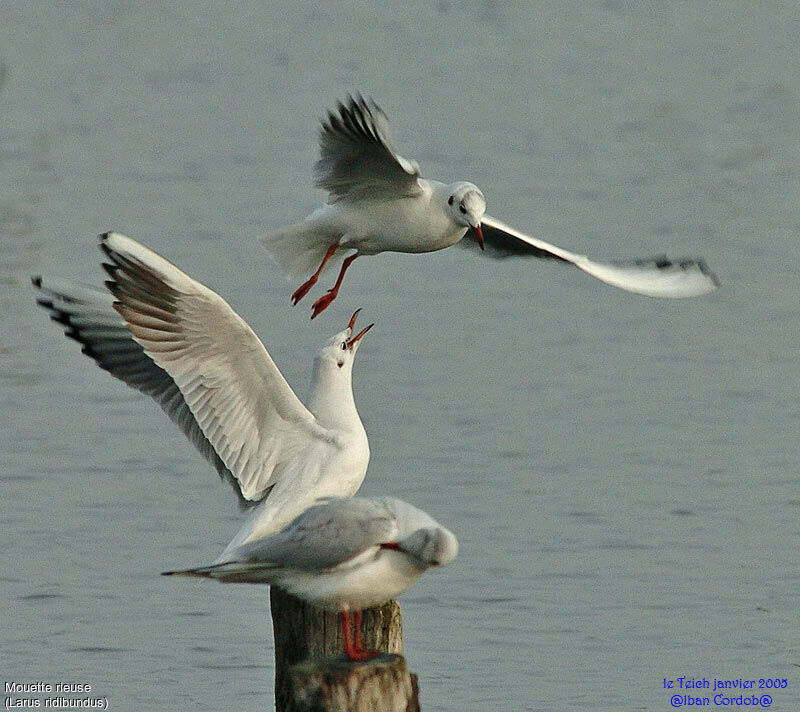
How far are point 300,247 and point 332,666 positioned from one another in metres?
2.88

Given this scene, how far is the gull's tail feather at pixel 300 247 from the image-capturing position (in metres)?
7.96

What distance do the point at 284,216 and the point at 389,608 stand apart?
27.9 ft

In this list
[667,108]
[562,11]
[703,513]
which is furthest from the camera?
[562,11]

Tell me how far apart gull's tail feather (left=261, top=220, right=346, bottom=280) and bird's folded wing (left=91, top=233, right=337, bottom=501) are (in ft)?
4.69

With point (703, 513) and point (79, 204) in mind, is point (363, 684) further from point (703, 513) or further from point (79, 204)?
point (79, 204)

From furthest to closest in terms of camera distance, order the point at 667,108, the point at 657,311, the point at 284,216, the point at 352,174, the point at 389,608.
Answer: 1. the point at 667,108
2. the point at 284,216
3. the point at 657,311
4. the point at 352,174
5. the point at 389,608

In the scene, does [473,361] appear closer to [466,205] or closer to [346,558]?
[466,205]

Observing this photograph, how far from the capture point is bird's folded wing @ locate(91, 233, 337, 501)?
643 centimetres

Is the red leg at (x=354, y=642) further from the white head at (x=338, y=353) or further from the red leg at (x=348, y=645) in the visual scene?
the white head at (x=338, y=353)

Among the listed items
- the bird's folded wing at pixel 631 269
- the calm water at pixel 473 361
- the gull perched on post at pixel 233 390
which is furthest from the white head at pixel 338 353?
the calm water at pixel 473 361

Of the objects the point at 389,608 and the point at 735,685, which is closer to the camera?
the point at 389,608

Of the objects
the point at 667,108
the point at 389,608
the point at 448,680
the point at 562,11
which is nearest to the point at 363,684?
the point at 389,608

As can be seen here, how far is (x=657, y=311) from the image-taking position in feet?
41.4

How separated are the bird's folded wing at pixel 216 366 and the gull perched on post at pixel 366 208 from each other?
101 centimetres
